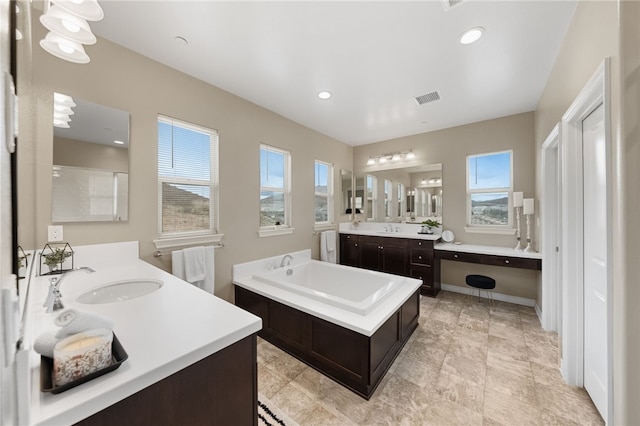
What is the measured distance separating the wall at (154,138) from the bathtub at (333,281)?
401 mm

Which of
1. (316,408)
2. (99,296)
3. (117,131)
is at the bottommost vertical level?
(316,408)

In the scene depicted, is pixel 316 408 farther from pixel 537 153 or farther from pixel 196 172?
pixel 537 153

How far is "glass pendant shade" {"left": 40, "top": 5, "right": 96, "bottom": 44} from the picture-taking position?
115 cm

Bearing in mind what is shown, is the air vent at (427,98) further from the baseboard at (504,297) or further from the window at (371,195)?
the baseboard at (504,297)

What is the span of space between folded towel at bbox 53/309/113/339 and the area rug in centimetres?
129

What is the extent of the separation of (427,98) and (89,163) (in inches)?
142

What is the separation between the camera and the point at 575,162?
1.81m

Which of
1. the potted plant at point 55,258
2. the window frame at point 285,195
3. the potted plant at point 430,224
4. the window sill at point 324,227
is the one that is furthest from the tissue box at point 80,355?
the potted plant at point 430,224

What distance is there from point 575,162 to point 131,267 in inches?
141

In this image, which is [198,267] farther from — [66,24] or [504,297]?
[504,297]

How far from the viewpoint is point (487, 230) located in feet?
12.3

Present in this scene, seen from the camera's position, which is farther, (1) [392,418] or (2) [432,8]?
(2) [432,8]

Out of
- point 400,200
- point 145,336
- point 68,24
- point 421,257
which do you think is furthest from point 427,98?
point 145,336

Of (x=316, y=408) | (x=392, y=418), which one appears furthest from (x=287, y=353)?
(x=392, y=418)
